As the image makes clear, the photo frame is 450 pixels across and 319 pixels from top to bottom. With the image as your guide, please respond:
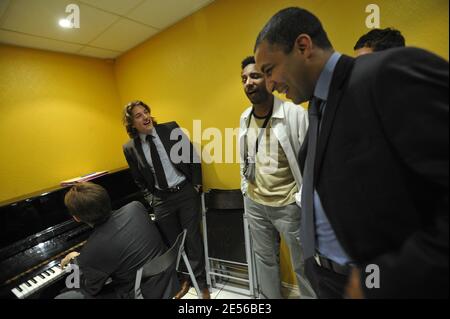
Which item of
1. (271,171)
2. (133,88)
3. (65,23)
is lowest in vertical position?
(271,171)

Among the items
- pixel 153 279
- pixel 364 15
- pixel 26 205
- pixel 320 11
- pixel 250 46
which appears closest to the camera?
pixel 153 279

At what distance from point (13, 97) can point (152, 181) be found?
5.19 ft

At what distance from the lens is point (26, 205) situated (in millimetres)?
1618

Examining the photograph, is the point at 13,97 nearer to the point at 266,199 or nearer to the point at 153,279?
the point at 153,279

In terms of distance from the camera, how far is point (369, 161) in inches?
19.6

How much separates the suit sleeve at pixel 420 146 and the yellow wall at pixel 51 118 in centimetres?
286

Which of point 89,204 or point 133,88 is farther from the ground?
point 133,88

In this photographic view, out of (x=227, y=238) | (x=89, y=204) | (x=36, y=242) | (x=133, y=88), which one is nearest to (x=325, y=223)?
(x=89, y=204)

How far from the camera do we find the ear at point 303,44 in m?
0.62

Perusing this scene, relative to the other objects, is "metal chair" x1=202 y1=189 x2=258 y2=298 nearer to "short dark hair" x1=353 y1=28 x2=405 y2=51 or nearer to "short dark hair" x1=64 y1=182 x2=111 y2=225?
"short dark hair" x1=64 y1=182 x2=111 y2=225

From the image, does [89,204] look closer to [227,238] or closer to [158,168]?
[158,168]

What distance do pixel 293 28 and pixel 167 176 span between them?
5.54ft

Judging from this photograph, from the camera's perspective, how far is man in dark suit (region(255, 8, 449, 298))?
0.40 m

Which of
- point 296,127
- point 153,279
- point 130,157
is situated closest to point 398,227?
point 296,127
